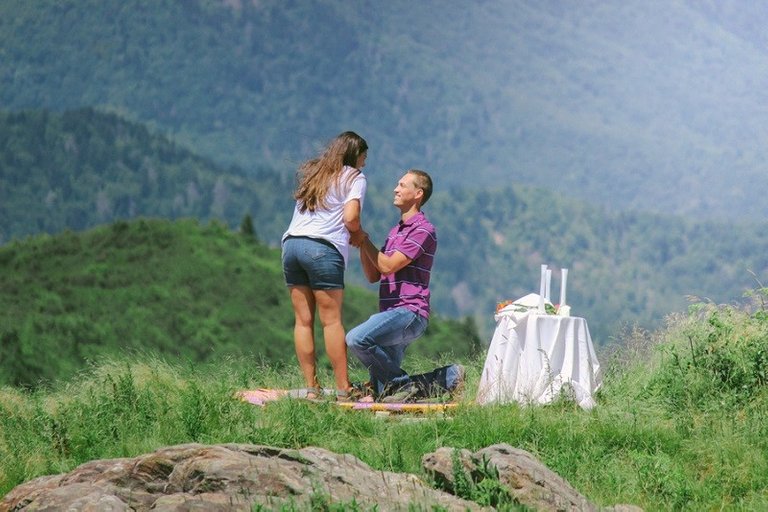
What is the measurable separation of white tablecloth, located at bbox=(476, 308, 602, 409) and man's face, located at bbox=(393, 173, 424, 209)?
1053 mm

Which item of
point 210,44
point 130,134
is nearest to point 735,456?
point 130,134

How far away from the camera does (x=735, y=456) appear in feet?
25.6

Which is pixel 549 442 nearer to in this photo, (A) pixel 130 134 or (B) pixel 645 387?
(B) pixel 645 387

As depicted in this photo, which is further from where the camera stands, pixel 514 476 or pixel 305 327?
pixel 305 327

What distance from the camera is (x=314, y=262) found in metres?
8.91

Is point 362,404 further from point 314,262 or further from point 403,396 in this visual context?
point 314,262

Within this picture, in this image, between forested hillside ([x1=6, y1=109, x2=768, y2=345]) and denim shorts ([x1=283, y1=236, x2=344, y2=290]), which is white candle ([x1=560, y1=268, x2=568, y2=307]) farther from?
forested hillside ([x1=6, y1=109, x2=768, y2=345])

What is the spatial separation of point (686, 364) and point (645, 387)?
1.15 feet

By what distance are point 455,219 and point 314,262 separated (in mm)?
103491

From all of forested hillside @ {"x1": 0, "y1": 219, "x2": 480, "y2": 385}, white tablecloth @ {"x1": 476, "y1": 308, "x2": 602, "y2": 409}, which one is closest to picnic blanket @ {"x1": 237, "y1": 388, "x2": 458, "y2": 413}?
white tablecloth @ {"x1": 476, "y1": 308, "x2": 602, "y2": 409}

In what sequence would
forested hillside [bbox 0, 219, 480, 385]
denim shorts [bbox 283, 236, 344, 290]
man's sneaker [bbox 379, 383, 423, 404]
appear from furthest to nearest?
1. forested hillside [bbox 0, 219, 480, 385]
2. man's sneaker [bbox 379, 383, 423, 404]
3. denim shorts [bbox 283, 236, 344, 290]

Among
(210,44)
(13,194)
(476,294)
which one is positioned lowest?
(476,294)

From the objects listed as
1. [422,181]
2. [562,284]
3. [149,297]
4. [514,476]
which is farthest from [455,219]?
[514,476]

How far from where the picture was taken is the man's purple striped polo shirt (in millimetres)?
9117
